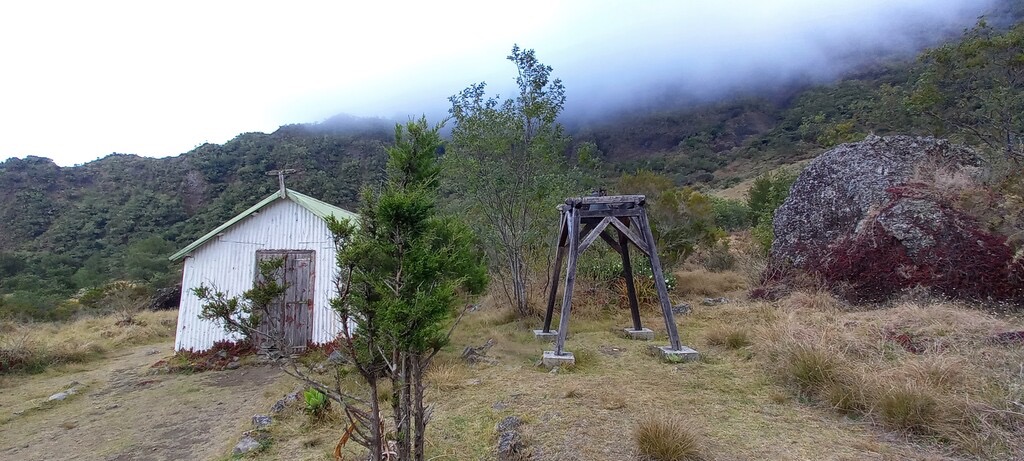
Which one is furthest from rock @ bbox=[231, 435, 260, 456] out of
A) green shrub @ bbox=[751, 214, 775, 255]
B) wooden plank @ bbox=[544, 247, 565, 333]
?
green shrub @ bbox=[751, 214, 775, 255]

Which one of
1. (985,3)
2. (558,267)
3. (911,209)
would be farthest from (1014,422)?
(985,3)

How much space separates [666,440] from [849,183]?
27.5 feet

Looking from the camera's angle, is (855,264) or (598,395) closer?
(598,395)

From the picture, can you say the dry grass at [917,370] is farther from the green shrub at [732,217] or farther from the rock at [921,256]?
the green shrub at [732,217]

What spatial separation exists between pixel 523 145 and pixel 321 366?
5.51 m

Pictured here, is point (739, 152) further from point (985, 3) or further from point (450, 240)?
point (450, 240)

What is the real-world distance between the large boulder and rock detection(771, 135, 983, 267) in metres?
0.02

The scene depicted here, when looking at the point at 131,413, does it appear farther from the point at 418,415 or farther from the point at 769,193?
the point at 769,193

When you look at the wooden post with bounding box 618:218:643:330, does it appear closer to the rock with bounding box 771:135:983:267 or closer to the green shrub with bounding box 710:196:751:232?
the rock with bounding box 771:135:983:267

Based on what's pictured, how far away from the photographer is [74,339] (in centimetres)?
1241

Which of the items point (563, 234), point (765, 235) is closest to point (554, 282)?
point (563, 234)

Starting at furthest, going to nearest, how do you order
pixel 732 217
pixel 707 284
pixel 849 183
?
1. pixel 732 217
2. pixel 707 284
3. pixel 849 183

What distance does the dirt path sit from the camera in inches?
218

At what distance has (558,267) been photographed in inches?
297
